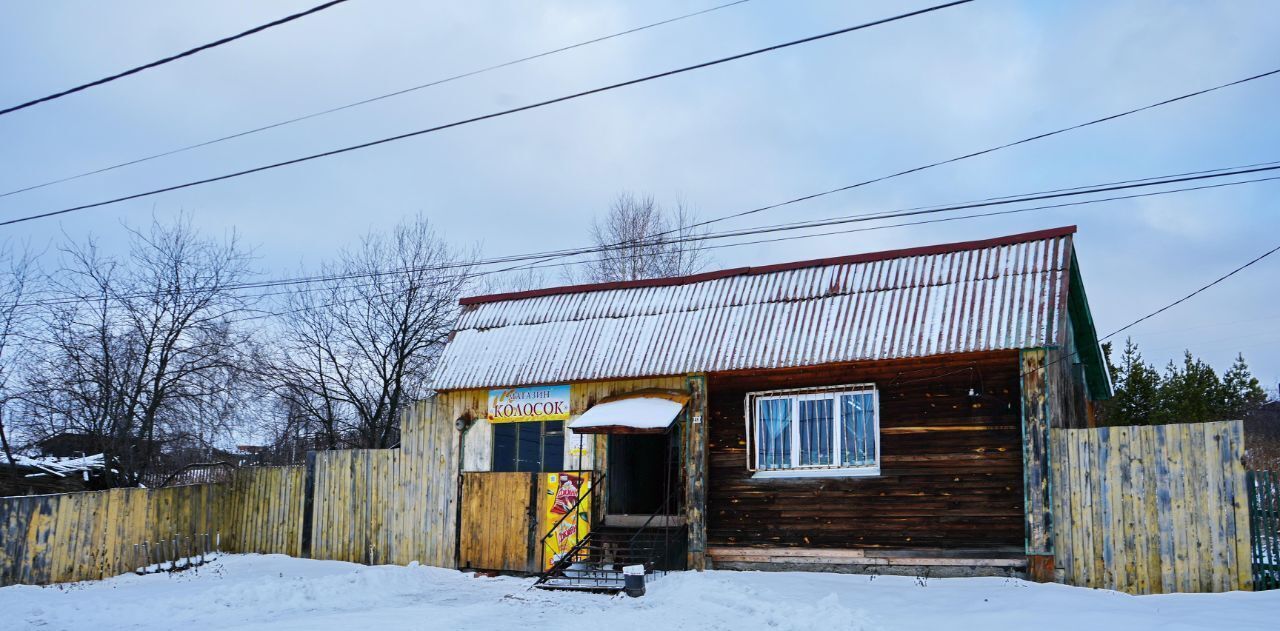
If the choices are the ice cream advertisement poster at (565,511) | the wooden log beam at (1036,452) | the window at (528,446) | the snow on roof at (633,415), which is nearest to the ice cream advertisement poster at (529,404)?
the window at (528,446)

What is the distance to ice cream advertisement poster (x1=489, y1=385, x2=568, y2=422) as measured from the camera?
55.4 feet

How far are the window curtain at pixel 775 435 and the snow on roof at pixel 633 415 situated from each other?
133 cm

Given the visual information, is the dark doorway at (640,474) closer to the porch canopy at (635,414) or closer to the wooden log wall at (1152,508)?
the porch canopy at (635,414)

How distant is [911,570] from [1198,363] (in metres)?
19.7

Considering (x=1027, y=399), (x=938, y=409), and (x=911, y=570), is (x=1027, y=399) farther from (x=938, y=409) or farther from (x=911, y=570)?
(x=911, y=570)

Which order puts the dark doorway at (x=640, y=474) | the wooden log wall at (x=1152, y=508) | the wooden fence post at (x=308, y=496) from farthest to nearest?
the wooden fence post at (x=308, y=496) < the dark doorway at (x=640, y=474) < the wooden log wall at (x=1152, y=508)

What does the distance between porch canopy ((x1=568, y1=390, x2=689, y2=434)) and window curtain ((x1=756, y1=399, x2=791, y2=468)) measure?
4.35 feet

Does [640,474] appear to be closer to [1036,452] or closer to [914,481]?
[914,481]

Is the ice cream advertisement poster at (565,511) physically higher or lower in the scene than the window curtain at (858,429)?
lower

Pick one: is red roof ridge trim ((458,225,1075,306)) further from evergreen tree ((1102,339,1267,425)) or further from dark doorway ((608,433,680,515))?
evergreen tree ((1102,339,1267,425))

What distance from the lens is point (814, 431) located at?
1499 centimetres

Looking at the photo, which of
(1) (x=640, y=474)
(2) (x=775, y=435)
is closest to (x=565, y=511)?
(1) (x=640, y=474)

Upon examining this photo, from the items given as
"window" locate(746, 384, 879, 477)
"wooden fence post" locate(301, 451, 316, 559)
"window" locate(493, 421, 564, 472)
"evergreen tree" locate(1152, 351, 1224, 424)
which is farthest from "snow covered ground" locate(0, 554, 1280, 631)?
"evergreen tree" locate(1152, 351, 1224, 424)

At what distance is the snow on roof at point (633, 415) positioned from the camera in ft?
48.3
